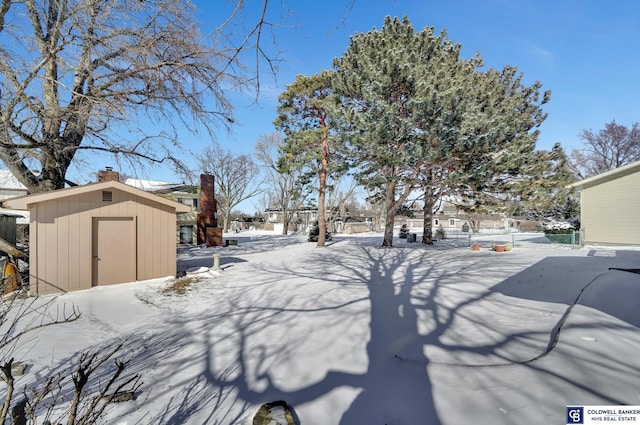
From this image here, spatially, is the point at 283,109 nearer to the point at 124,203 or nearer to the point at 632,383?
the point at 124,203

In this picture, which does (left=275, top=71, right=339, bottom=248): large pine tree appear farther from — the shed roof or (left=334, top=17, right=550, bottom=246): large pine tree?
the shed roof

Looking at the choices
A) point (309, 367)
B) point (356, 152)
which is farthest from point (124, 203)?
point (356, 152)

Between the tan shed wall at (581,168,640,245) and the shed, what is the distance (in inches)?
757

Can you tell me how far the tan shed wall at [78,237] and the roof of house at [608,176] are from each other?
19347mm

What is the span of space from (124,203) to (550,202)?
1877 cm

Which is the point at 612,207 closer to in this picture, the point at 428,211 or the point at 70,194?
the point at 428,211

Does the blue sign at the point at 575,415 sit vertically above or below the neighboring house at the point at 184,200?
below

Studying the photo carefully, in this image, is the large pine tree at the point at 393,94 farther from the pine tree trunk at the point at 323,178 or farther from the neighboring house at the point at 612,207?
the neighboring house at the point at 612,207

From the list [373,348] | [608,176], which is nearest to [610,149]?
[608,176]

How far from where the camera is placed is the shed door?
Result: 7.59 metres

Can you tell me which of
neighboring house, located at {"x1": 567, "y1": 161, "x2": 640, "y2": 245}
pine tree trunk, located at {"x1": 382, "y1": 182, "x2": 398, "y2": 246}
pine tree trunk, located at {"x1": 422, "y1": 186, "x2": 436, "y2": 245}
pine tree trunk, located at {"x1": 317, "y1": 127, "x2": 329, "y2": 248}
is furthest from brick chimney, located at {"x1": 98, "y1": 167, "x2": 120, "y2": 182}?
neighboring house, located at {"x1": 567, "y1": 161, "x2": 640, "y2": 245}

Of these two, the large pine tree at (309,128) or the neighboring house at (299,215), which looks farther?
the neighboring house at (299,215)

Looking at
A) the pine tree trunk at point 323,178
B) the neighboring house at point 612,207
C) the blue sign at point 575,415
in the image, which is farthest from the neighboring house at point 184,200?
the neighboring house at point 612,207

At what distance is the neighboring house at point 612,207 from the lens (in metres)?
13.4
